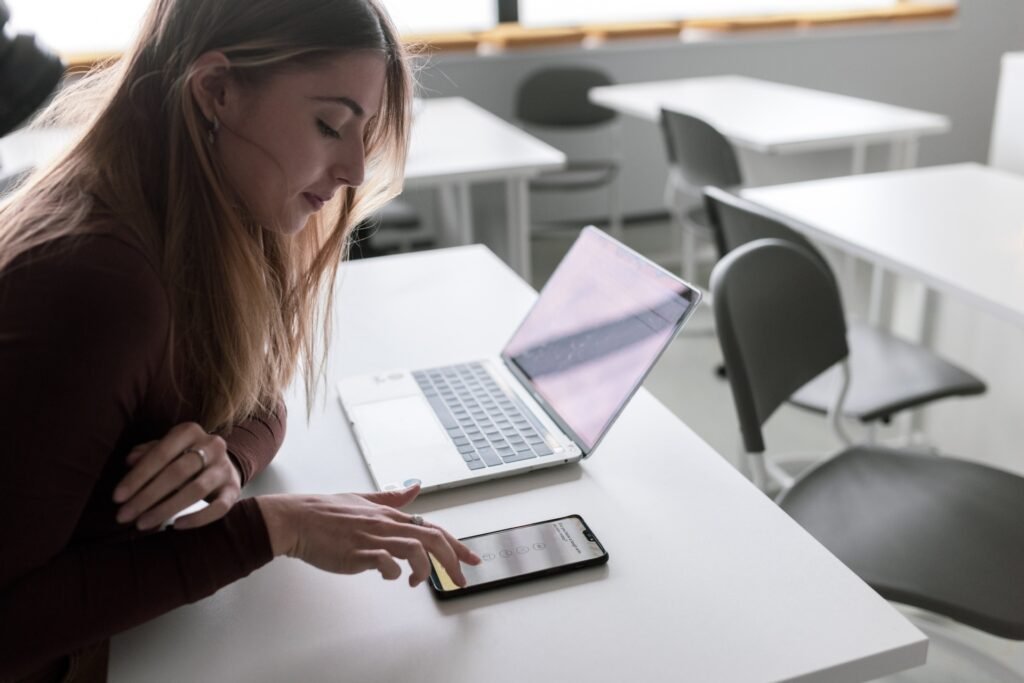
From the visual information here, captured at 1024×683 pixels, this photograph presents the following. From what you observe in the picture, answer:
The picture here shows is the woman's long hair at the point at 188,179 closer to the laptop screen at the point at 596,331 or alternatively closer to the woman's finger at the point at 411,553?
the woman's finger at the point at 411,553

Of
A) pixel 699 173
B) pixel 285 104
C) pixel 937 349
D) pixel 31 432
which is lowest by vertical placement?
pixel 937 349

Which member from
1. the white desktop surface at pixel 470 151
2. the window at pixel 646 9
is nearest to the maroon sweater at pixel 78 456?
the white desktop surface at pixel 470 151

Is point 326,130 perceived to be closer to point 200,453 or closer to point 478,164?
point 200,453

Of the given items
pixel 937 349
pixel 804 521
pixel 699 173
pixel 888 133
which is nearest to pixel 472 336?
pixel 804 521

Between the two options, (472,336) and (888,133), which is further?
(888,133)

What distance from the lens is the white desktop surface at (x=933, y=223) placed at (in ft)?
4.81

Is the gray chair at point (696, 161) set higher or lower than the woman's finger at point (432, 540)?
lower

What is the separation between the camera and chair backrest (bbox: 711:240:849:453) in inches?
49.1

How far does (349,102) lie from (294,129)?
5cm

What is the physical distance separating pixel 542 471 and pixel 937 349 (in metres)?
1.56

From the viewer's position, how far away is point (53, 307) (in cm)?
63

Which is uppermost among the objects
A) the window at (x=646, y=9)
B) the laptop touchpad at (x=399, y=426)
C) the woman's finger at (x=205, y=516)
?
the window at (x=646, y=9)

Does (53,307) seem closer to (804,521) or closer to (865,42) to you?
(804,521)

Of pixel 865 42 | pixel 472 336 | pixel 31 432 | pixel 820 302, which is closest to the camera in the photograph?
pixel 31 432
